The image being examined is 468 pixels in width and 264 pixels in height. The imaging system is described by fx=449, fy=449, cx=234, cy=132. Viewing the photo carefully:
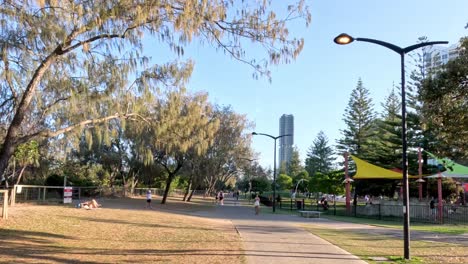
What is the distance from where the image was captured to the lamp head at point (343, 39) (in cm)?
A: 1163

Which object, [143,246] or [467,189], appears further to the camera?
[467,189]

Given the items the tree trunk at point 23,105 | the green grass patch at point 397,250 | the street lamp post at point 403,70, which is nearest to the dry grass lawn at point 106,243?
the tree trunk at point 23,105

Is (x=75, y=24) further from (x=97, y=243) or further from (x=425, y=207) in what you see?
(x=425, y=207)

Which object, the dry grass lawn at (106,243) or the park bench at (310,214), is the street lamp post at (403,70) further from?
the park bench at (310,214)

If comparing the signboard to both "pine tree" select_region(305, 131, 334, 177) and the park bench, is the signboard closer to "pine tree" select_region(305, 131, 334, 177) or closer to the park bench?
the park bench

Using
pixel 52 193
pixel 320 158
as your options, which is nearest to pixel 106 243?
pixel 52 193

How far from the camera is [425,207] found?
3117 centimetres

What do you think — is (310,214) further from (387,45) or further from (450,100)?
(387,45)

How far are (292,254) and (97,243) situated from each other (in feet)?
18.3

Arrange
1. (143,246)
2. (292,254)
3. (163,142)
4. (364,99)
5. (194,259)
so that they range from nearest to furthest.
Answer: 1. (194,259)
2. (292,254)
3. (143,246)
4. (163,142)
5. (364,99)

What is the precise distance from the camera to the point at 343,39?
11703 mm

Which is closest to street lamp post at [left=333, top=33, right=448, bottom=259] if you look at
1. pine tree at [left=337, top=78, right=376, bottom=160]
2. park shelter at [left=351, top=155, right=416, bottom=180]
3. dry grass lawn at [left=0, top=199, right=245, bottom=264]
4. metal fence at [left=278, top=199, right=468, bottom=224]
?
dry grass lawn at [left=0, top=199, right=245, bottom=264]

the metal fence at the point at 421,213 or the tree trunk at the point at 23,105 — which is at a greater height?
the tree trunk at the point at 23,105

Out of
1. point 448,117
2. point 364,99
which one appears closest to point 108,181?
point 364,99
